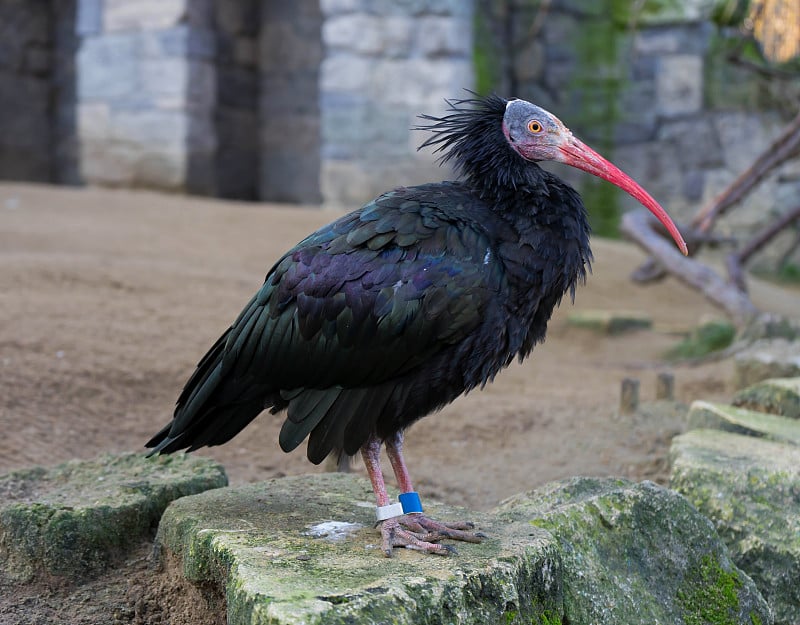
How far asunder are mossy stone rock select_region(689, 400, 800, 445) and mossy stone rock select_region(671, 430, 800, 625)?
29 centimetres

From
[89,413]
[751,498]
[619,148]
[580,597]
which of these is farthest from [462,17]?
[580,597]


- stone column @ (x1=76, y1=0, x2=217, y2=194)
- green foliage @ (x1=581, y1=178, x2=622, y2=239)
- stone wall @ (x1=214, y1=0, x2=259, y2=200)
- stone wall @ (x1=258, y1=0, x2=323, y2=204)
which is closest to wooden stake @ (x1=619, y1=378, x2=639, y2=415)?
A: green foliage @ (x1=581, y1=178, x2=622, y2=239)

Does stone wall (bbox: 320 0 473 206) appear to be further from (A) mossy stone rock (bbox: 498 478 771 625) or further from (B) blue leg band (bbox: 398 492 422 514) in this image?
(B) blue leg band (bbox: 398 492 422 514)

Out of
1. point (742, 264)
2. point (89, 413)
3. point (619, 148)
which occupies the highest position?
point (619, 148)

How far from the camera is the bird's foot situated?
2275 mm

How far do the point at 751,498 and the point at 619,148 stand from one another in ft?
27.1

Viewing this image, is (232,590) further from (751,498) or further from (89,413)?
(89,413)

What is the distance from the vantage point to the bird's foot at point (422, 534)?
7.46ft

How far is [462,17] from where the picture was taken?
9492 millimetres

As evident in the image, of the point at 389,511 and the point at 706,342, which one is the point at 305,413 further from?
the point at 706,342

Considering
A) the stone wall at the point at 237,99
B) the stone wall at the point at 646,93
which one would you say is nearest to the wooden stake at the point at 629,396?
the stone wall at the point at 646,93

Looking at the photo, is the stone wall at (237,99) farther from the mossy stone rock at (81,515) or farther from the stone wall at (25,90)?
the mossy stone rock at (81,515)

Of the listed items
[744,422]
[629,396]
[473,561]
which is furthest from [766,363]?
[473,561]

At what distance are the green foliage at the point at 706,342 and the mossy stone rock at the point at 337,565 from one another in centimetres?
441
